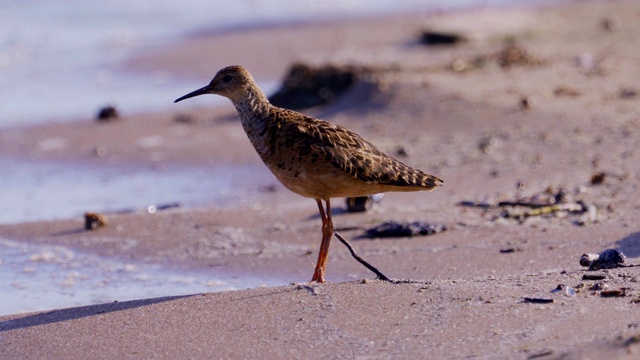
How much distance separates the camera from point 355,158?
22.5 feet

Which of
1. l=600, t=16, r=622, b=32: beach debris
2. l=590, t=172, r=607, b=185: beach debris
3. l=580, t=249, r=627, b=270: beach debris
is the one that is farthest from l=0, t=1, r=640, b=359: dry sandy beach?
l=600, t=16, r=622, b=32: beach debris

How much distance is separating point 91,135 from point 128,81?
13.8 ft

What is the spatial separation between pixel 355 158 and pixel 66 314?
1974 millimetres


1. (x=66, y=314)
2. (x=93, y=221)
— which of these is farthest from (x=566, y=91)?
(x=66, y=314)

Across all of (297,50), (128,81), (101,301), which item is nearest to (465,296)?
(101,301)

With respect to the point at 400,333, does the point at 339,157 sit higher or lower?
higher

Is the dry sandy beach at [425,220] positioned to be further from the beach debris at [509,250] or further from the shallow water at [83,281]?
the shallow water at [83,281]

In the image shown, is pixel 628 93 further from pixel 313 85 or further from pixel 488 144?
pixel 313 85

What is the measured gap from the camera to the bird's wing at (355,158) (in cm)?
681

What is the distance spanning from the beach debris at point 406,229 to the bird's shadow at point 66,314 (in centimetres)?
Result: 218

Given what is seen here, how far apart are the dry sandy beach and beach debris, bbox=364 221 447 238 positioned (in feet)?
0.18

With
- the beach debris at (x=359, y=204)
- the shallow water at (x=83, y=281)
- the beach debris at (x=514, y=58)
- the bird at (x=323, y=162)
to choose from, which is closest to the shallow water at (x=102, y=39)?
the beach debris at (x=514, y=58)

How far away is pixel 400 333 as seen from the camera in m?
5.57

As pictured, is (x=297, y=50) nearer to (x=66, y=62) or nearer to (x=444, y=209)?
(x=66, y=62)
